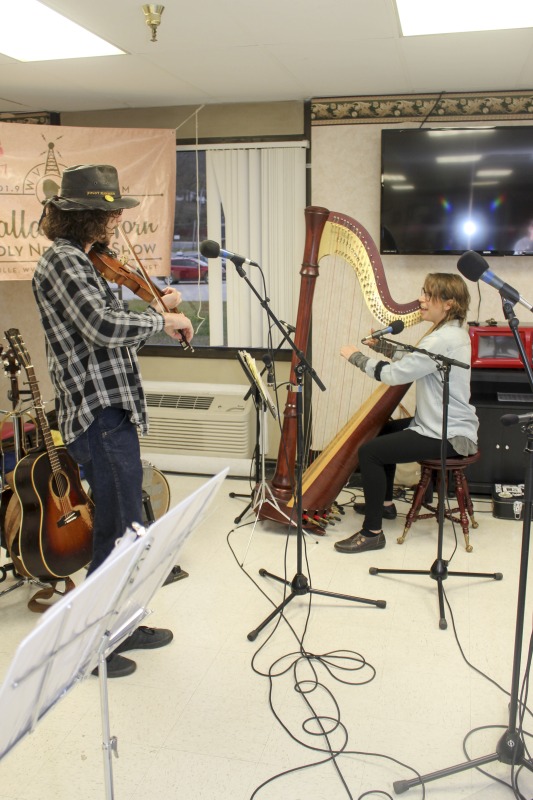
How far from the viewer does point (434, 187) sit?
4055mm


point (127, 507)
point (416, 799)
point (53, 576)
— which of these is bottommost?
point (416, 799)

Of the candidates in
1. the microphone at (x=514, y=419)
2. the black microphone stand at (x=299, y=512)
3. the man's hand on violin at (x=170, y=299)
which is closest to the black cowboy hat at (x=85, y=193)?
the man's hand on violin at (x=170, y=299)

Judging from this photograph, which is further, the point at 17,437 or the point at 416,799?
the point at 17,437

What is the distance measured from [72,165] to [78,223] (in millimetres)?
2265

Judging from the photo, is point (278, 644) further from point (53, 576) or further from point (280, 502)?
point (280, 502)

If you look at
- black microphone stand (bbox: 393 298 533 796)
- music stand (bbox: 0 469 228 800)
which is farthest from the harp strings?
music stand (bbox: 0 469 228 800)

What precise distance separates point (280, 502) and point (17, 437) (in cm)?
132

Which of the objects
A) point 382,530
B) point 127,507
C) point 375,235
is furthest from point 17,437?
point 375,235

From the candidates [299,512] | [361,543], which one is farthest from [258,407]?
[299,512]

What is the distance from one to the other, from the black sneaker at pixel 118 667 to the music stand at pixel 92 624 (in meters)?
0.89

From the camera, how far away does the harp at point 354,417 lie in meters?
3.01

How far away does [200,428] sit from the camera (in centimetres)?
457

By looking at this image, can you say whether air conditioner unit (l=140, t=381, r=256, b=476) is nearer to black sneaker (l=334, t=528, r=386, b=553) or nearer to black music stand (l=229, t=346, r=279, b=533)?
black music stand (l=229, t=346, r=279, b=533)

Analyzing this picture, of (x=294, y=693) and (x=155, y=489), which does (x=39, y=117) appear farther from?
(x=294, y=693)
